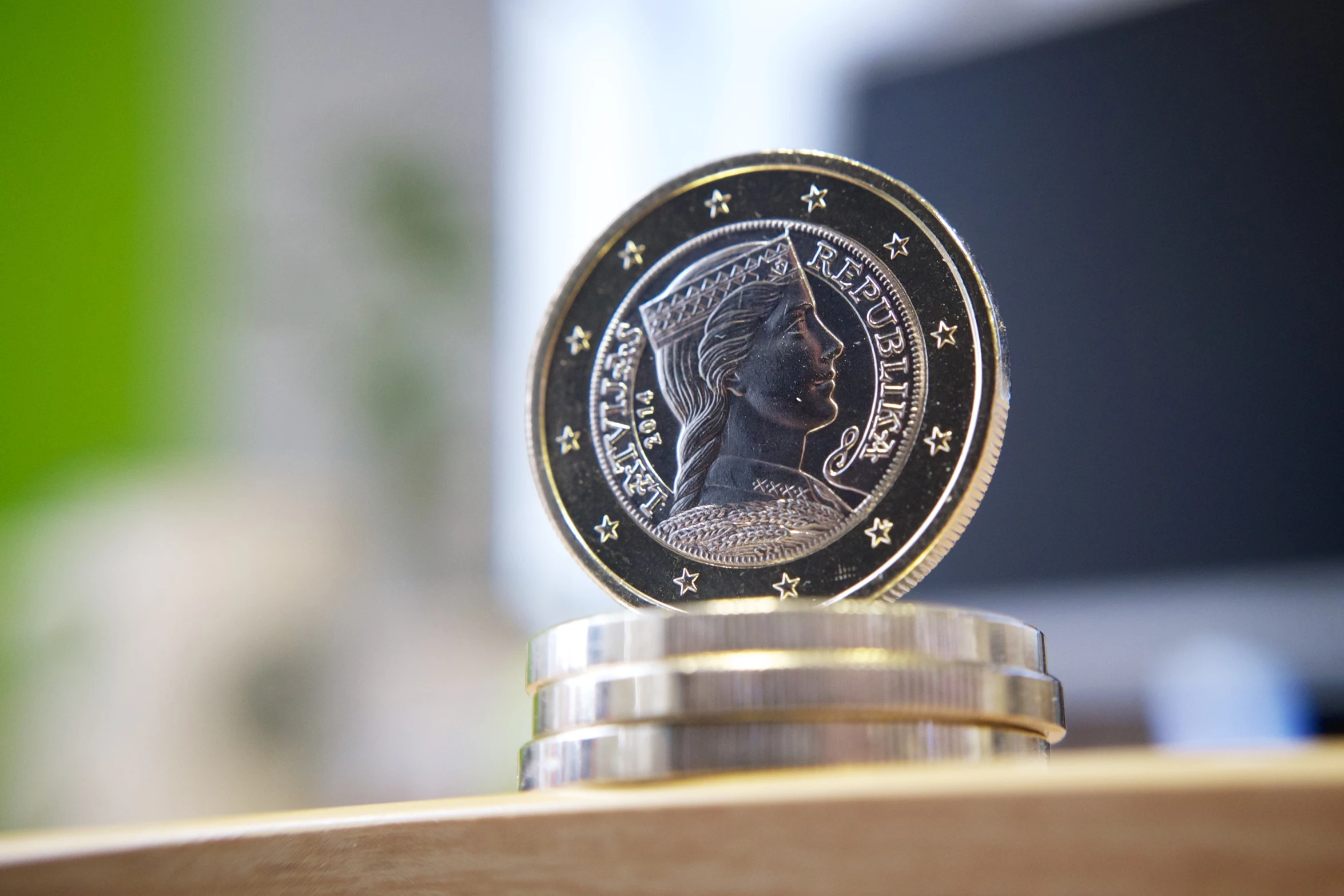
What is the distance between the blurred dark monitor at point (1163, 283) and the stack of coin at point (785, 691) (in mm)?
1698

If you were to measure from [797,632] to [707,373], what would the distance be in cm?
25

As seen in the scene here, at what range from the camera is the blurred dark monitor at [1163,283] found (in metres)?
2.04

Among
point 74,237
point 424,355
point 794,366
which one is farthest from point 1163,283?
point 74,237

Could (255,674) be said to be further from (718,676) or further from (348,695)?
(718,676)

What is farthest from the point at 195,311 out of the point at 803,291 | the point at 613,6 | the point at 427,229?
the point at 803,291

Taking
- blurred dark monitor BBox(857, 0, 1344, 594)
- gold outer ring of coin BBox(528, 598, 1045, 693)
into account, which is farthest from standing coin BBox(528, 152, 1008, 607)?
blurred dark monitor BBox(857, 0, 1344, 594)

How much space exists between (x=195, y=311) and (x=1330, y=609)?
226 centimetres

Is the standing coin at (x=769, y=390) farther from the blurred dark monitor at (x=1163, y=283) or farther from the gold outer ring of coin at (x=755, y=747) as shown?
the blurred dark monitor at (x=1163, y=283)

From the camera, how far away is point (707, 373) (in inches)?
26.8

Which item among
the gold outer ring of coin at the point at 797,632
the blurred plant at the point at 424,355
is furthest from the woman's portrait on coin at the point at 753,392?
the blurred plant at the point at 424,355

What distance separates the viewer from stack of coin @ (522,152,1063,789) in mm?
621

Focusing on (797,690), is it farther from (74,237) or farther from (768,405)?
(74,237)

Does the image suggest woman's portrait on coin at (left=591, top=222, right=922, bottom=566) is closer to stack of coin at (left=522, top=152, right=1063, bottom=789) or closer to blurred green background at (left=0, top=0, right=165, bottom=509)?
stack of coin at (left=522, top=152, right=1063, bottom=789)

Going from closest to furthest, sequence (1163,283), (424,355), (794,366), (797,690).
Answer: (797,690) → (794,366) → (1163,283) → (424,355)
